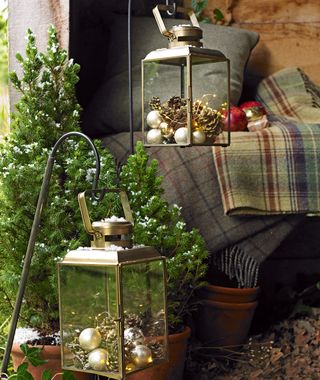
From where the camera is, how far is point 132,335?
5.61ft

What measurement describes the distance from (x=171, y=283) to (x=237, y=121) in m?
0.75

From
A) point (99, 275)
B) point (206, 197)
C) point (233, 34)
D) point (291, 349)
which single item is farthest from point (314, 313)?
point (99, 275)

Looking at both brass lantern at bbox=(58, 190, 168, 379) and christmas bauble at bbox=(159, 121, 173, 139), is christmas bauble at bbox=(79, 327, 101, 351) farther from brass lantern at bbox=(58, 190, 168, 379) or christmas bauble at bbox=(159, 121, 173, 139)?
christmas bauble at bbox=(159, 121, 173, 139)

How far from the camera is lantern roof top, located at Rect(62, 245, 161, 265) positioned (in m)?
1.59

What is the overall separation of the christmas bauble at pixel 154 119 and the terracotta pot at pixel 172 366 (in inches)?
23.9

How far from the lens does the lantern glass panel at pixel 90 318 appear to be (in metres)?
1.64

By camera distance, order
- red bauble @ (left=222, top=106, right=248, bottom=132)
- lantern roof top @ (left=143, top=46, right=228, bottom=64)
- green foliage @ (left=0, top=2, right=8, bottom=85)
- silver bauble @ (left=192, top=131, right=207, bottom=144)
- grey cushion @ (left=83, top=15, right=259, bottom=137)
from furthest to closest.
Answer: green foliage @ (left=0, top=2, right=8, bottom=85) < grey cushion @ (left=83, top=15, right=259, bottom=137) < red bauble @ (left=222, top=106, right=248, bottom=132) < silver bauble @ (left=192, top=131, right=207, bottom=144) < lantern roof top @ (left=143, top=46, right=228, bottom=64)

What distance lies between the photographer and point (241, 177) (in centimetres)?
279

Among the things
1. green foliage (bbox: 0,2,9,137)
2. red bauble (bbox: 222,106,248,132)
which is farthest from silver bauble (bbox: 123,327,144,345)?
green foliage (bbox: 0,2,9,137)

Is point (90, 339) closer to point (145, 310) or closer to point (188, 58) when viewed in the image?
point (145, 310)

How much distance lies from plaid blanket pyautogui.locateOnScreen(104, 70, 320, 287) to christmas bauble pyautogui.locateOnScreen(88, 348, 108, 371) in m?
1.19

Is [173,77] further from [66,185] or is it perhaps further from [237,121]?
[237,121]

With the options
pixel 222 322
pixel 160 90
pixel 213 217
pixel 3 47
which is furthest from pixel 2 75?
pixel 160 90

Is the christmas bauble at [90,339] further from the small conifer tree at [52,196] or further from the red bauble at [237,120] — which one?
the red bauble at [237,120]
